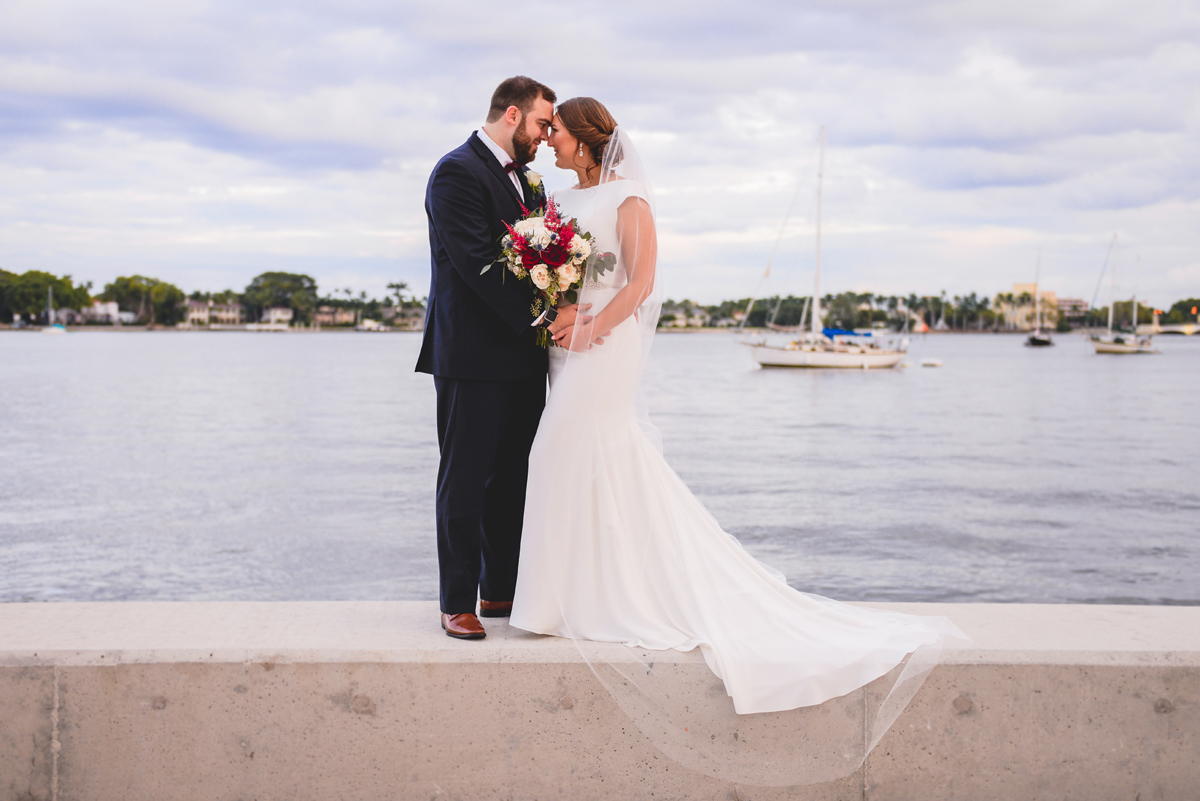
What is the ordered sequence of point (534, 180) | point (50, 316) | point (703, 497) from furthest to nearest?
1. point (50, 316)
2. point (703, 497)
3. point (534, 180)

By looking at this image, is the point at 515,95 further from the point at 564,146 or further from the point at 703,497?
the point at 703,497

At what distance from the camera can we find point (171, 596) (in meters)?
8.93

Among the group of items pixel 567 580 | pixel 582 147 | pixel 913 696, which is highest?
pixel 582 147

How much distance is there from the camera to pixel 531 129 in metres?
3.32

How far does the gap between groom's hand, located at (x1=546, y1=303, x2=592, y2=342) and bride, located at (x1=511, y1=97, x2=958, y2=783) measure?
0.07 ft

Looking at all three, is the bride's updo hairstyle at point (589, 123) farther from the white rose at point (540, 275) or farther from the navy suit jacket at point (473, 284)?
the white rose at point (540, 275)

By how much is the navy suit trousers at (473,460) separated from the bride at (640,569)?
17 cm

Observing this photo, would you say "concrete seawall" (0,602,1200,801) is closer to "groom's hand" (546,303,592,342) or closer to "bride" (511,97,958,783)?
"bride" (511,97,958,783)

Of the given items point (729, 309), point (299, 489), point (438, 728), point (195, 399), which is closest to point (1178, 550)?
point (438, 728)

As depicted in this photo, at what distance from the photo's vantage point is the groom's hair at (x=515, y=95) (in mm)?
3316

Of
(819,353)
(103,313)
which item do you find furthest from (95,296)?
(819,353)

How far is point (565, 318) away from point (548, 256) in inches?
9.1

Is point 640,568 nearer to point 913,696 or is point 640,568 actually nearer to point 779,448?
point 913,696

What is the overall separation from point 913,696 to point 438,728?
54.8 inches
